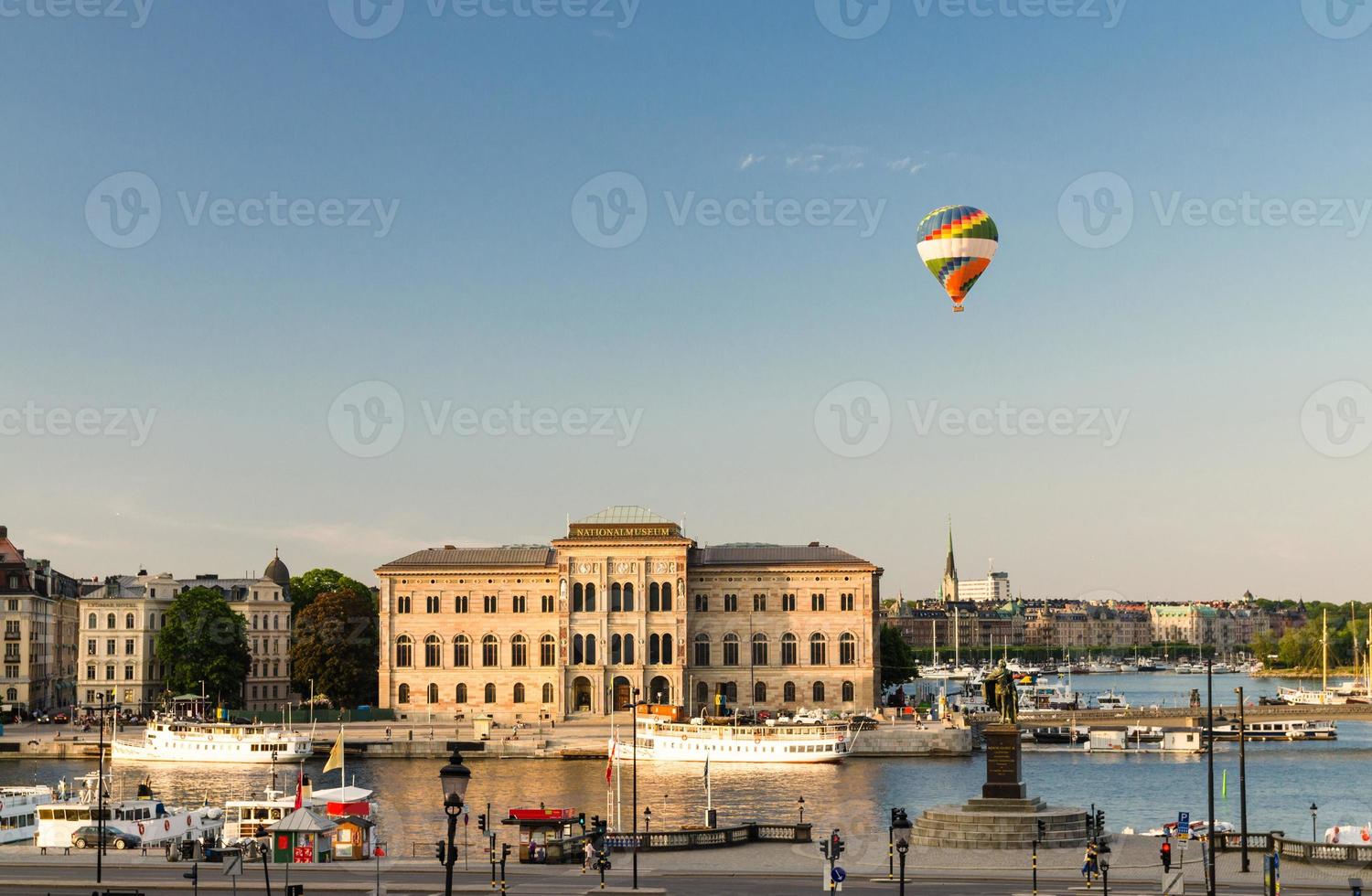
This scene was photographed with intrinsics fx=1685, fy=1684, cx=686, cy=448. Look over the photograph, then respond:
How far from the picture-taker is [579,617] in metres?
128

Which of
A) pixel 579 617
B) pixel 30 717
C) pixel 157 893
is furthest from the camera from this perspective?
pixel 30 717

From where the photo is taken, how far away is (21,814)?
66.2m

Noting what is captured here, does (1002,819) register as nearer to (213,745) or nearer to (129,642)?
(213,745)

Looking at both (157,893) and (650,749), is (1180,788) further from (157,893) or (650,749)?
(157,893)

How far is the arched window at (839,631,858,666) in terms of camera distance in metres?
127

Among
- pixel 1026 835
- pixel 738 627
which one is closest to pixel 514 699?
pixel 738 627

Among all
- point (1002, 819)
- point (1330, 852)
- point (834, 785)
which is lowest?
point (834, 785)

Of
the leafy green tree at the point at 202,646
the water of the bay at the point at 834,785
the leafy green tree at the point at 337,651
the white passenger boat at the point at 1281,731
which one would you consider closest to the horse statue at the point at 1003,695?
the water of the bay at the point at 834,785

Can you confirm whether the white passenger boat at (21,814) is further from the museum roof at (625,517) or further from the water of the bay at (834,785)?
the museum roof at (625,517)

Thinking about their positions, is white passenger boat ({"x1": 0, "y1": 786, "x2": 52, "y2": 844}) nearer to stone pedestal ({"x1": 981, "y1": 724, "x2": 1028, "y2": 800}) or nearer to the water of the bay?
the water of the bay

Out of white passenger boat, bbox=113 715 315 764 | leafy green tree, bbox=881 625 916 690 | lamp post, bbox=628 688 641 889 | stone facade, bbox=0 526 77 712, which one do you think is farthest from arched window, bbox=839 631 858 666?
stone facade, bbox=0 526 77 712

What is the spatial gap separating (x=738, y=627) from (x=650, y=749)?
66.5 ft

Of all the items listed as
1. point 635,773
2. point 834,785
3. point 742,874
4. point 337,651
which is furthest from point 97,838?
point 337,651

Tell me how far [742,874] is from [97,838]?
2426 cm
